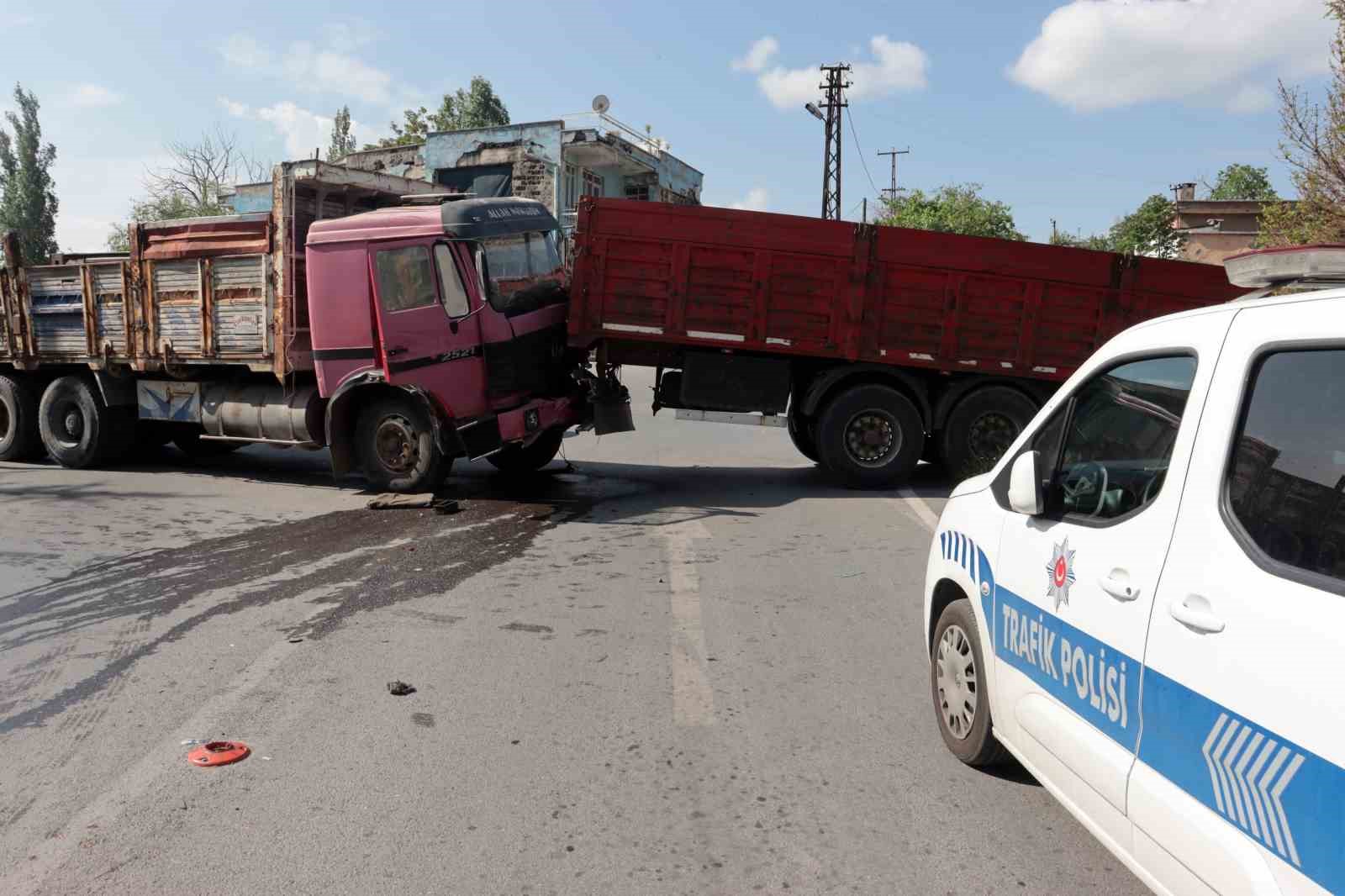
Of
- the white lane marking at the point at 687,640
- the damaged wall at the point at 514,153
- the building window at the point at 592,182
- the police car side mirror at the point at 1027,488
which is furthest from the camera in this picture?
the building window at the point at 592,182

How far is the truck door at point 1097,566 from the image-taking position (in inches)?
96.4

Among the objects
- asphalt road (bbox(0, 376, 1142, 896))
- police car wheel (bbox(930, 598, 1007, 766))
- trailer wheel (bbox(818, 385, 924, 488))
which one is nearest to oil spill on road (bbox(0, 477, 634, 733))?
asphalt road (bbox(0, 376, 1142, 896))

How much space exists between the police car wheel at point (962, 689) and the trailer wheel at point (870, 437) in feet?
21.7

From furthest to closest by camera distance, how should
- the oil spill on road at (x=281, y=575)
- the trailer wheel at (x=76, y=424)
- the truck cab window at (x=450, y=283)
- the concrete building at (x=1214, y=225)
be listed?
the concrete building at (x=1214, y=225) → the trailer wheel at (x=76, y=424) → the truck cab window at (x=450, y=283) → the oil spill on road at (x=281, y=575)

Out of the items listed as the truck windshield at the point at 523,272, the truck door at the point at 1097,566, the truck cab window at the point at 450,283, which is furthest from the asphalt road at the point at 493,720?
the truck windshield at the point at 523,272

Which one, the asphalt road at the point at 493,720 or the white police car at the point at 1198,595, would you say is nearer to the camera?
the white police car at the point at 1198,595

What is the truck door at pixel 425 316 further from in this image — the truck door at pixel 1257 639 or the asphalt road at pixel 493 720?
the truck door at pixel 1257 639

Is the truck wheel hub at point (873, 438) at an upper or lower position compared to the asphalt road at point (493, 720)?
upper

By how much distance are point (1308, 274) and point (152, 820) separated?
3921 millimetres

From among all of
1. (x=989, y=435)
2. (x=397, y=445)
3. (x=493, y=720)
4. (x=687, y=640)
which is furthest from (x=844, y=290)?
(x=493, y=720)

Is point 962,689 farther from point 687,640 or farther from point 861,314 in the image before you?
point 861,314

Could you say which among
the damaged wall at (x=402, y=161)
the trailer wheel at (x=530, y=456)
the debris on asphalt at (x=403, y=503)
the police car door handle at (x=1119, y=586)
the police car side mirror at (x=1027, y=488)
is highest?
the damaged wall at (x=402, y=161)

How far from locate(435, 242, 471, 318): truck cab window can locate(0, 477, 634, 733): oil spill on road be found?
1.94 m

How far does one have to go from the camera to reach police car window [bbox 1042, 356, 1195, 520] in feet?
8.45
